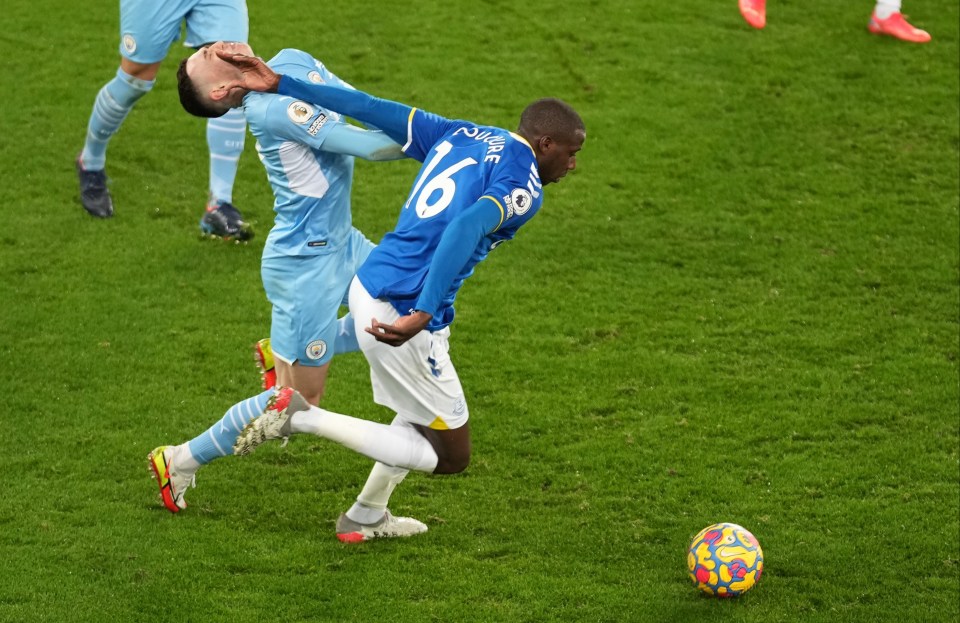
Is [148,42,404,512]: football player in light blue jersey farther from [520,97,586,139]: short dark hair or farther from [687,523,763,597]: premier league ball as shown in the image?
[687,523,763,597]: premier league ball

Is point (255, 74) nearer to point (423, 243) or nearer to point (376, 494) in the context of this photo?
point (423, 243)

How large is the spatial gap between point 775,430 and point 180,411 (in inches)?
115

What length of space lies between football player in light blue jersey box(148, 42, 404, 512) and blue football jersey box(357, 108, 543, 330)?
0.52 metres

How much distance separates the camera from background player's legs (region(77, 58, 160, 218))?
7.75m

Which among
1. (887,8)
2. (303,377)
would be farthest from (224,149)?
(887,8)

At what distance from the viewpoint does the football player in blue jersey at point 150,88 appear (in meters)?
7.48

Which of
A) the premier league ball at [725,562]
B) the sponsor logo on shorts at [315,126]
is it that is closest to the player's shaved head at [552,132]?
the sponsor logo on shorts at [315,126]

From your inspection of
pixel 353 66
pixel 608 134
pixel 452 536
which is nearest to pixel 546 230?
pixel 608 134

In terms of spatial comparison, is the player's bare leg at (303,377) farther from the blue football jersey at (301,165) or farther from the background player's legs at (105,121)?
the background player's legs at (105,121)

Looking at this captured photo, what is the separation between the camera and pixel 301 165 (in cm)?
531

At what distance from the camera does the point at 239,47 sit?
5.06 metres

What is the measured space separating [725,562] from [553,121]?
71.7 inches

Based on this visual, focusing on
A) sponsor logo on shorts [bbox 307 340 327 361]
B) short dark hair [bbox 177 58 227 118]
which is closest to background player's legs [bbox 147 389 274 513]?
sponsor logo on shorts [bbox 307 340 327 361]

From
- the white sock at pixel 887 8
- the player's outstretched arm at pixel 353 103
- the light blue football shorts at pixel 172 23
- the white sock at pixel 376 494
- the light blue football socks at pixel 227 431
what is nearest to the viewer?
the player's outstretched arm at pixel 353 103
